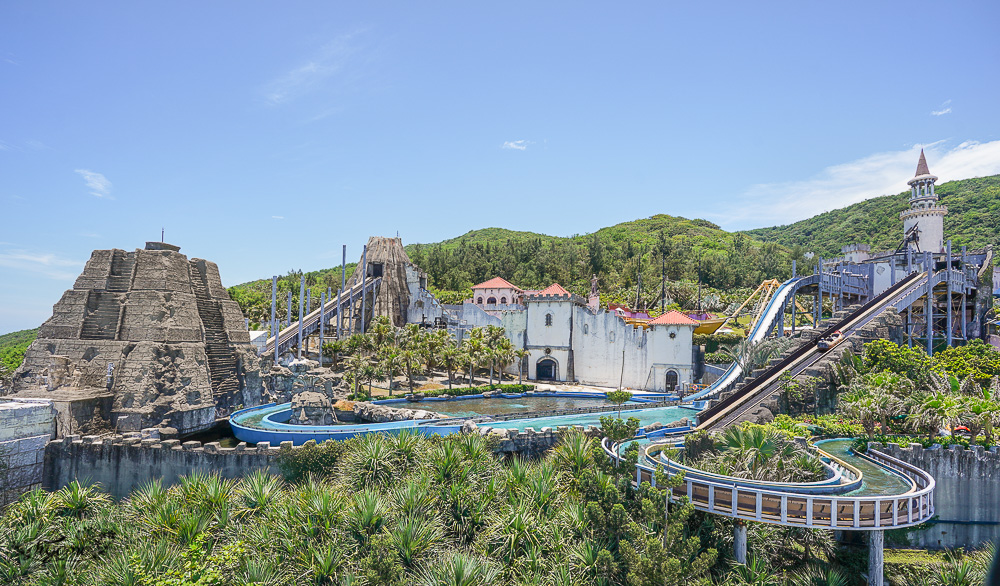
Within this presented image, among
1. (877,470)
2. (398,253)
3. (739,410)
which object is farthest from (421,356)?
(877,470)

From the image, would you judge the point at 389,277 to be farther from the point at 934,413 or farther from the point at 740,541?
the point at 740,541

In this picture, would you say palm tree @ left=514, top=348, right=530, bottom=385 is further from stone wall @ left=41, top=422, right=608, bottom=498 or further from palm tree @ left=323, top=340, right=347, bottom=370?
stone wall @ left=41, top=422, right=608, bottom=498

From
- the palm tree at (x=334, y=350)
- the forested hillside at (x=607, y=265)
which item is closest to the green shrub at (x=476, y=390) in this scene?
the palm tree at (x=334, y=350)

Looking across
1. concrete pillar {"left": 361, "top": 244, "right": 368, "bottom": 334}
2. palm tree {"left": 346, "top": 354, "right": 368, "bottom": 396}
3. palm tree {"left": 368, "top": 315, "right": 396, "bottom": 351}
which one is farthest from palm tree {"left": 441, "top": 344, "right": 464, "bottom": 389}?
concrete pillar {"left": 361, "top": 244, "right": 368, "bottom": 334}

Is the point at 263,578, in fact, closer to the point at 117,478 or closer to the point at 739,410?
the point at 117,478

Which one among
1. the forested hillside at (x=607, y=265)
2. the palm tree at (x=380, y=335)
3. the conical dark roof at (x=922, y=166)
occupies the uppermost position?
the conical dark roof at (x=922, y=166)

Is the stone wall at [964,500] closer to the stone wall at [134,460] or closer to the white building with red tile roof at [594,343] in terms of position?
the stone wall at [134,460]
